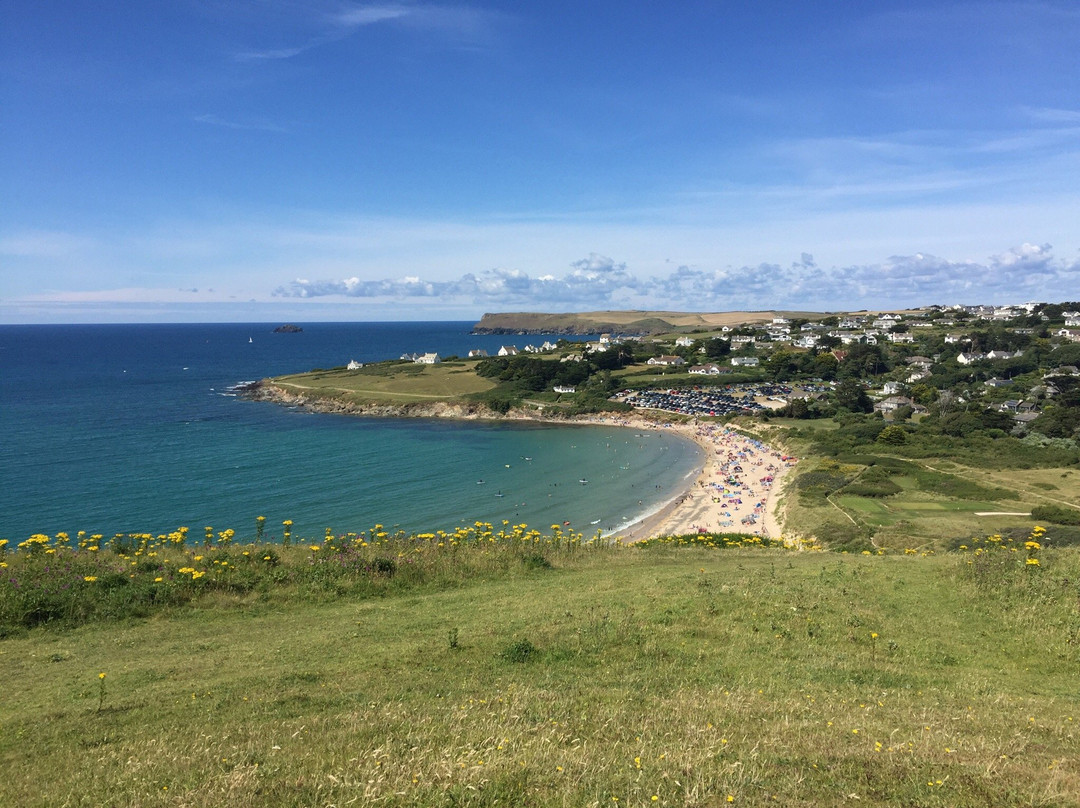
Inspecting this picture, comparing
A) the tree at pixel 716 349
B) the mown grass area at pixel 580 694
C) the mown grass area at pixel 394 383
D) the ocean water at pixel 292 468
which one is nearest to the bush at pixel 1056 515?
the ocean water at pixel 292 468

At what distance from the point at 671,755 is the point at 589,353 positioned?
12509cm

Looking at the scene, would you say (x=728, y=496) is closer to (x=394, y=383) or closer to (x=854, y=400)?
(x=854, y=400)

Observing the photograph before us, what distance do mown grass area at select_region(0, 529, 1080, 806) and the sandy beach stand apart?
2262 cm

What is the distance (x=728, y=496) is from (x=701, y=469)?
1116 centimetres

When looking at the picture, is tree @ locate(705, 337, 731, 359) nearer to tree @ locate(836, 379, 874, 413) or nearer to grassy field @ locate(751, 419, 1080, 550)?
tree @ locate(836, 379, 874, 413)

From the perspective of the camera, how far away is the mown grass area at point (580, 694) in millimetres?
5648

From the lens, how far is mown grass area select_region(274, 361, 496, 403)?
97.4m

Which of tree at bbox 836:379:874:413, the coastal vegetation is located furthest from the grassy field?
tree at bbox 836:379:874:413

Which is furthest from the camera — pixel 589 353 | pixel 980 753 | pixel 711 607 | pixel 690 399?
pixel 589 353

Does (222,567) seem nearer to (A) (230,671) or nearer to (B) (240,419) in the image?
(A) (230,671)

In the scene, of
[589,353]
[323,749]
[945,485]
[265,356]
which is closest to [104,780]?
[323,749]

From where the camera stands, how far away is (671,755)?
613cm

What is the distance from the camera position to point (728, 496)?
1999 inches

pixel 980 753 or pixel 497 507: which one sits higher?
pixel 980 753
